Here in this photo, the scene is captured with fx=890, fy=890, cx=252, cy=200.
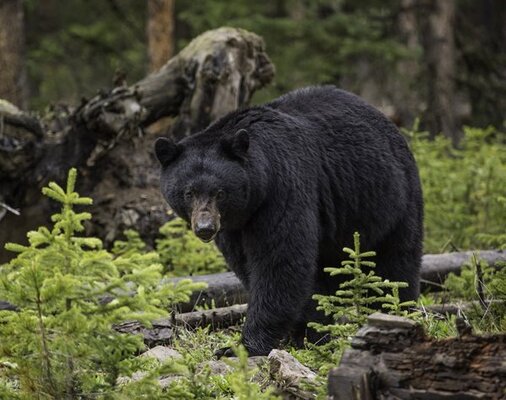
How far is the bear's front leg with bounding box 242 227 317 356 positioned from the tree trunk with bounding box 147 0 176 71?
8523 mm

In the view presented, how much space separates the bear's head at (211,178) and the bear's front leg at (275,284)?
0.98ft

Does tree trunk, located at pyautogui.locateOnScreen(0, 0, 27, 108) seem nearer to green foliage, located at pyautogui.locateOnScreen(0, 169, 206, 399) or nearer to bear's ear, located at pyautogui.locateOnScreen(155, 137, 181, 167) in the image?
bear's ear, located at pyautogui.locateOnScreen(155, 137, 181, 167)

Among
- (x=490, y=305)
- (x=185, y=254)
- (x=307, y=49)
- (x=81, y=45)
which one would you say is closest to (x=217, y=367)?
(x=490, y=305)

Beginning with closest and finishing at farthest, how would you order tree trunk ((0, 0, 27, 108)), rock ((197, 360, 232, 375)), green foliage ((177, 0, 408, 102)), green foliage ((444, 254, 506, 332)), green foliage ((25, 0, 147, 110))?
rock ((197, 360, 232, 375)) < green foliage ((444, 254, 506, 332)) < tree trunk ((0, 0, 27, 108)) < green foliage ((177, 0, 408, 102)) < green foliage ((25, 0, 147, 110))

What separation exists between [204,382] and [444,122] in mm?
11438

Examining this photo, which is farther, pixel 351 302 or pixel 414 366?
pixel 351 302

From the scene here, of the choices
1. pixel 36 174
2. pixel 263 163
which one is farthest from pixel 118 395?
pixel 36 174

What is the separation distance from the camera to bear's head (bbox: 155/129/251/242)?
225 inches

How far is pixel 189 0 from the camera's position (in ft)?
57.9

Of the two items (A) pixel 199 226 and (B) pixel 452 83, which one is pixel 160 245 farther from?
(B) pixel 452 83

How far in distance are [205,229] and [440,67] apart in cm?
1067

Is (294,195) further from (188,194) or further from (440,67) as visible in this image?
(440,67)

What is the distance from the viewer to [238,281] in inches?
290

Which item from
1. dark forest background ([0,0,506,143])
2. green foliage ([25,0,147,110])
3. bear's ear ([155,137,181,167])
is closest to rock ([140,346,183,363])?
bear's ear ([155,137,181,167])
